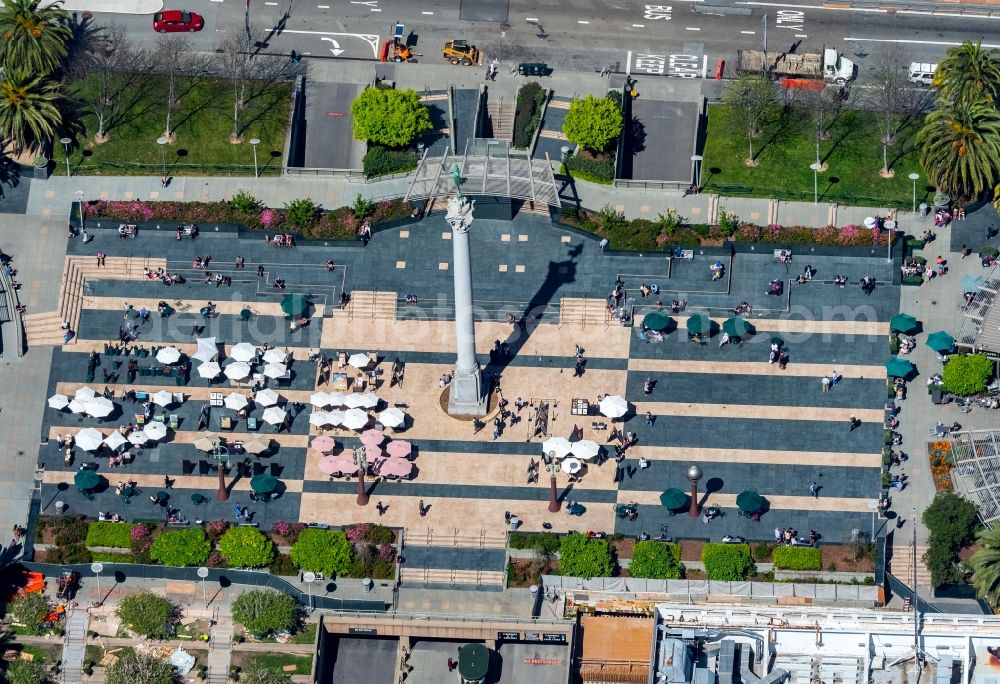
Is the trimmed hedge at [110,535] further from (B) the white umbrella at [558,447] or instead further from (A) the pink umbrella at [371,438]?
(B) the white umbrella at [558,447]

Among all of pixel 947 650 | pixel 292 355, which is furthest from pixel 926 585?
pixel 292 355

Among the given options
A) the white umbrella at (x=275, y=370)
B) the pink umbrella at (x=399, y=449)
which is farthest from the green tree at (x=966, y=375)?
the white umbrella at (x=275, y=370)

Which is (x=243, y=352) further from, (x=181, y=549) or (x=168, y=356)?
(x=181, y=549)

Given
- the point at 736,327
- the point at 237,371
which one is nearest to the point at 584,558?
the point at 736,327

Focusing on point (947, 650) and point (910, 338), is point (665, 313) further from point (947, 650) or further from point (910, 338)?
point (947, 650)

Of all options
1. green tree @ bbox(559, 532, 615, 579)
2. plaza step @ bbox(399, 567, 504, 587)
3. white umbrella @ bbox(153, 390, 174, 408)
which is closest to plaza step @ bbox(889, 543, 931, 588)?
green tree @ bbox(559, 532, 615, 579)

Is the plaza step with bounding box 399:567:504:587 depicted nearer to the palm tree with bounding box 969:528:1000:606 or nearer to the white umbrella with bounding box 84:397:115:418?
the white umbrella with bounding box 84:397:115:418
